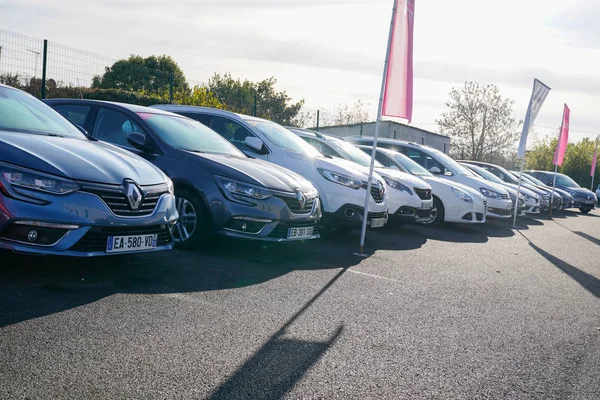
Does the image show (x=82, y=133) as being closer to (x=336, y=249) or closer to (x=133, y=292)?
(x=133, y=292)

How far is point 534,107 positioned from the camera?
15625 mm

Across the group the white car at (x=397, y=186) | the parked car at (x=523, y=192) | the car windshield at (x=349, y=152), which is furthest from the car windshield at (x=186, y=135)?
the parked car at (x=523, y=192)

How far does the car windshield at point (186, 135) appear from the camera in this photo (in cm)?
716

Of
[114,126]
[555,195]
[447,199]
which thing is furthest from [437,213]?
[555,195]

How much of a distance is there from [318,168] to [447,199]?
4.58 metres

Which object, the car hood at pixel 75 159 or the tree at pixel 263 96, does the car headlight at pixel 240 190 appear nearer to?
the car hood at pixel 75 159

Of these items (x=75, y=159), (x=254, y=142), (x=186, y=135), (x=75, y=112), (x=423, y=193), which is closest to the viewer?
(x=75, y=159)

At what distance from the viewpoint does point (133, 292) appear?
16.0ft

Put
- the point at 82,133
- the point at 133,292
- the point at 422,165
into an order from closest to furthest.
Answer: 1. the point at 133,292
2. the point at 82,133
3. the point at 422,165

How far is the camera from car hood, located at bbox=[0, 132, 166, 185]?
15.4 feet

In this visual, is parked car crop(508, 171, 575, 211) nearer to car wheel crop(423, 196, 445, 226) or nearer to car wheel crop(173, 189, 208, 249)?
car wheel crop(423, 196, 445, 226)

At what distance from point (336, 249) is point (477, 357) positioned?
4288 millimetres

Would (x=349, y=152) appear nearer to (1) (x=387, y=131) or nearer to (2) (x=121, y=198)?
(2) (x=121, y=198)

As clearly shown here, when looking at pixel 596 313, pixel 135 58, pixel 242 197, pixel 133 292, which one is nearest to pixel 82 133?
pixel 242 197
